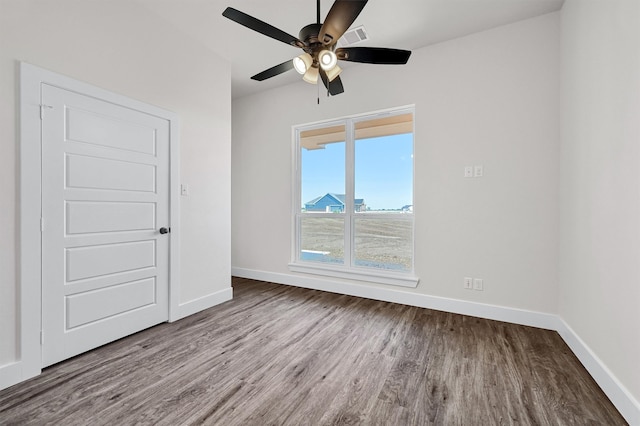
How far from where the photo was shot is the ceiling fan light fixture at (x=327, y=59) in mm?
1812

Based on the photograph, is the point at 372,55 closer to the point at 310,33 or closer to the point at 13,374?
the point at 310,33

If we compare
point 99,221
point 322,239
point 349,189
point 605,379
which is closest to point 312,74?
point 349,189

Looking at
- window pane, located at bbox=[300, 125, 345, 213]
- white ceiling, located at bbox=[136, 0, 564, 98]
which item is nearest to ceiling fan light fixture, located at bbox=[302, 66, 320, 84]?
white ceiling, located at bbox=[136, 0, 564, 98]

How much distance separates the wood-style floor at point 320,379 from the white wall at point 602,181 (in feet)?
1.35

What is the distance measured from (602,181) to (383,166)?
2.11 meters

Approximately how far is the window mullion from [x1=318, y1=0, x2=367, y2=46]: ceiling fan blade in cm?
207

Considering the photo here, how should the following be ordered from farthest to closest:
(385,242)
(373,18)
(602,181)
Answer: (385,242)
(373,18)
(602,181)

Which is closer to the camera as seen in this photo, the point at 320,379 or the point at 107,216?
the point at 320,379

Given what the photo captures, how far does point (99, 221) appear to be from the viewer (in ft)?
7.64

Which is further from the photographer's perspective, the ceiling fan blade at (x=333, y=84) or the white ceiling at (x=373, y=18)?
the white ceiling at (x=373, y=18)

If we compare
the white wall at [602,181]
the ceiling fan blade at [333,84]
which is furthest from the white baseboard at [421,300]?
the ceiling fan blade at [333,84]

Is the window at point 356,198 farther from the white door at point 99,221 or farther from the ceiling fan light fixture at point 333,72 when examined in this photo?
the white door at point 99,221

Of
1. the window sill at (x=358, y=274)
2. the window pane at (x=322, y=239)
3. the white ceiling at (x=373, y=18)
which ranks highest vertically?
the white ceiling at (x=373, y=18)

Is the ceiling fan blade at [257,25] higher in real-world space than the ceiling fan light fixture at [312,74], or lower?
higher
